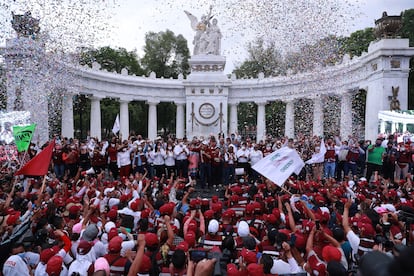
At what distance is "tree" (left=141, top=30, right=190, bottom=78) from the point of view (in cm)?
6212

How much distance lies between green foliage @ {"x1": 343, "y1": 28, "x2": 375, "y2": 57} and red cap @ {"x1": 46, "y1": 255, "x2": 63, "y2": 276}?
39818 millimetres

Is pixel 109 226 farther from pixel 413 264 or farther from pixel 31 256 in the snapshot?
pixel 413 264

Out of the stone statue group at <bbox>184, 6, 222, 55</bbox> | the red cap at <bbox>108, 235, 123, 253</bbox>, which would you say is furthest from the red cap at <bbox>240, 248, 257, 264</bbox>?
the stone statue group at <bbox>184, 6, 222, 55</bbox>

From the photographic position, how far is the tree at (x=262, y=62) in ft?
116

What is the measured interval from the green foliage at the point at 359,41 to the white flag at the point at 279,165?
34.2 meters

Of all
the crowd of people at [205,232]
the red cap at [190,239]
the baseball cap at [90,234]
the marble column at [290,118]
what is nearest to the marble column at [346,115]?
the marble column at [290,118]

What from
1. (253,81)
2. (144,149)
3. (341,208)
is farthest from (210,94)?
(341,208)

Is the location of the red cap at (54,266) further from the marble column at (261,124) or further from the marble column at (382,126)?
the marble column at (261,124)

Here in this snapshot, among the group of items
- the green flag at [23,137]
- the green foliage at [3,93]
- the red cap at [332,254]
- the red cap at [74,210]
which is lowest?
the red cap at [74,210]

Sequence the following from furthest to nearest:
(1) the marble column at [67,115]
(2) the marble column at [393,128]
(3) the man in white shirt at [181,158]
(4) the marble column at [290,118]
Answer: (4) the marble column at [290,118] → (1) the marble column at [67,115] → (2) the marble column at [393,128] → (3) the man in white shirt at [181,158]

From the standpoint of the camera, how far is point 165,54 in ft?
205

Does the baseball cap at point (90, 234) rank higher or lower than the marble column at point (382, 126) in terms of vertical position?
lower

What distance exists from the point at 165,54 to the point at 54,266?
59.4m

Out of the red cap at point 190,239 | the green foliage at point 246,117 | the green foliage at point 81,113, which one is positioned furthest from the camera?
the green foliage at point 246,117
